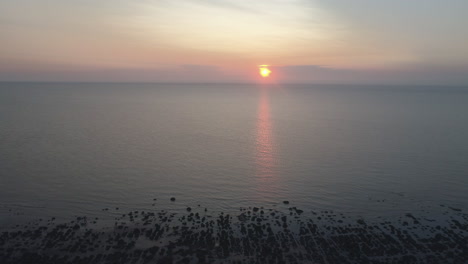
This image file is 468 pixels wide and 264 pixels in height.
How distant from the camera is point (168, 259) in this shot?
2708cm

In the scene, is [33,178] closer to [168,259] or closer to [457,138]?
[168,259]

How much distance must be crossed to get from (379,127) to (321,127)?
1809 cm

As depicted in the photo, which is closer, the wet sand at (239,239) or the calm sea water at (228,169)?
the wet sand at (239,239)

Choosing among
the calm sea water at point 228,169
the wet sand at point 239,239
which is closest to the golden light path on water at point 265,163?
the calm sea water at point 228,169

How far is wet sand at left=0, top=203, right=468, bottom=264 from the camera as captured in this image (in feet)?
90.0

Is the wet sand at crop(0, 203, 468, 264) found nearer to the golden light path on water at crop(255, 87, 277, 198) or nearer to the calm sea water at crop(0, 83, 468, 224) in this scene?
the calm sea water at crop(0, 83, 468, 224)

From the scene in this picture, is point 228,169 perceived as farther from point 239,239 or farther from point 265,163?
point 239,239

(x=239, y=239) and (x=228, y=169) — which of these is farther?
(x=228, y=169)

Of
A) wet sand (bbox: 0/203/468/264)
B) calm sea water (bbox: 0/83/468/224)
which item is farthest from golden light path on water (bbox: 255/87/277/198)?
wet sand (bbox: 0/203/468/264)

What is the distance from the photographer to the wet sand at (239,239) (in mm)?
27422

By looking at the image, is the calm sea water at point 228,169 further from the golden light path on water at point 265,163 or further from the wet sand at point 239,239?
the wet sand at point 239,239

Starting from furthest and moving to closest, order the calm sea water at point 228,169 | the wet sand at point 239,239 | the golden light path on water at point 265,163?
the golden light path on water at point 265,163 < the calm sea water at point 228,169 < the wet sand at point 239,239

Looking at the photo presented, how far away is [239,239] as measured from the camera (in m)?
30.5

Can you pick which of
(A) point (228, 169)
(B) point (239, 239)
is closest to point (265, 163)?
(A) point (228, 169)
